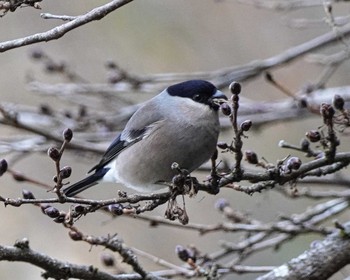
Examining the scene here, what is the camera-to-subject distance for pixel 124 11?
6.60 metres

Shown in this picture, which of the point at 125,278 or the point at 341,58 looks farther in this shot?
the point at 341,58

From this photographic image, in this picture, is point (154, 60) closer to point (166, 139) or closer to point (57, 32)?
point (166, 139)

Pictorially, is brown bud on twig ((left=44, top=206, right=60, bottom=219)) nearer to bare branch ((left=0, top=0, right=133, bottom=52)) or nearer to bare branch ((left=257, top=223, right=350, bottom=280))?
bare branch ((left=0, top=0, right=133, bottom=52))

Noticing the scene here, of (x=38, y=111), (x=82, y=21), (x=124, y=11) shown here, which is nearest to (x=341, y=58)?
(x=38, y=111)

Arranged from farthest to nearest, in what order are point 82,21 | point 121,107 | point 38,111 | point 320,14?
point 320,14
point 121,107
point 38,111
point 82,21

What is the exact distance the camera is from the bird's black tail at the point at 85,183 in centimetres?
322

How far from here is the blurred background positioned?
650 cm

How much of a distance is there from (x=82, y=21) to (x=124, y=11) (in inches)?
176

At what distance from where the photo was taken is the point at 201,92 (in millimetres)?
3111

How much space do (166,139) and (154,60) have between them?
370cm

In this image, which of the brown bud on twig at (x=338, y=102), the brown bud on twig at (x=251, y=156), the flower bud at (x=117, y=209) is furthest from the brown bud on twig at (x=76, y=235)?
the brown bud on twig at (x=338, y=102)

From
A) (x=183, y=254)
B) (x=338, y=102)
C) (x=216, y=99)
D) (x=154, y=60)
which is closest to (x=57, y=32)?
(x=338, y=102)

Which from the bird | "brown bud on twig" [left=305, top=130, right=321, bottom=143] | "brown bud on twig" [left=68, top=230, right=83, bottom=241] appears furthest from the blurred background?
"brown bud on twig" [left=305, top=130, right=321, bottom=143]

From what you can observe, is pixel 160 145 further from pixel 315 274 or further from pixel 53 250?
pixel 53 250
